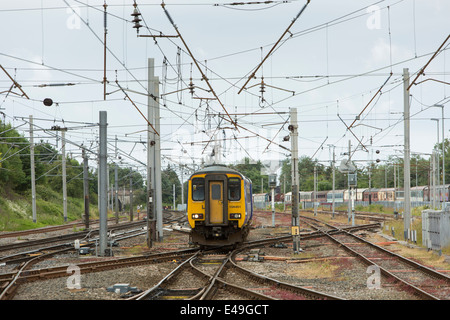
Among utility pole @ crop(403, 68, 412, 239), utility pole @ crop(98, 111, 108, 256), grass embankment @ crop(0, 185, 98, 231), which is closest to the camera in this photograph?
utility pole @ crop(98, 111, 108, 256)

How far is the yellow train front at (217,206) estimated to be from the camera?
18767mm

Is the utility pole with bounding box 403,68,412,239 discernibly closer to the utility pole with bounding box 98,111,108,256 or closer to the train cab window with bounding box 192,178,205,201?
the train cab window with bounding box 192,178,205,201

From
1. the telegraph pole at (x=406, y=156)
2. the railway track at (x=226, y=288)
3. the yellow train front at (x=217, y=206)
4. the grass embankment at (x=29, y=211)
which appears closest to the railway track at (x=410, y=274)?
the railway track at (x=226, y=288)

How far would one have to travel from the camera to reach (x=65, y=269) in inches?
532

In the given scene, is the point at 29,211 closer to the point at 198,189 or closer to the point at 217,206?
the point at 198,189

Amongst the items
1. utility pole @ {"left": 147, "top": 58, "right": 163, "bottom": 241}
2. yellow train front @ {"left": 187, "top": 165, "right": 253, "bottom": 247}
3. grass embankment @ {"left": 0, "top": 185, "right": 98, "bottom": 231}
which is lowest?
grass embankment @ {"left": 0, "top": 185, "right": 98, "bottom": 231}

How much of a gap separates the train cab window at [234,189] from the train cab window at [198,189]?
0.97 meters

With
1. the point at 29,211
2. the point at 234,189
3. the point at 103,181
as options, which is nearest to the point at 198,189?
the point at 234,189

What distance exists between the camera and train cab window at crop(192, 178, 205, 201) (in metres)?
19.0

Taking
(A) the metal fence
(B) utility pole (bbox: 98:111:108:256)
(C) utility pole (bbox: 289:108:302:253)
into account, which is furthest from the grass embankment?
(A) the metal fence

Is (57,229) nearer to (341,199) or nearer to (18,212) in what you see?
(18,212)

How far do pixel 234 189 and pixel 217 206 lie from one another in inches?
34.3

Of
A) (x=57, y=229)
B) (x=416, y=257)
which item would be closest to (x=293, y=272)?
(x=416, y=257)
